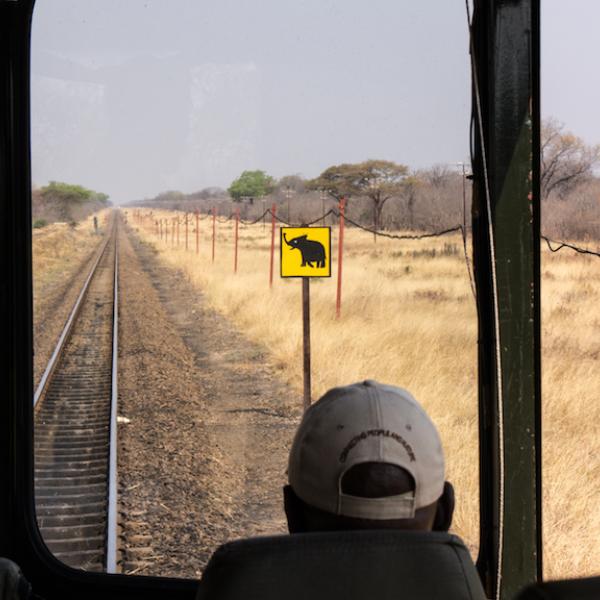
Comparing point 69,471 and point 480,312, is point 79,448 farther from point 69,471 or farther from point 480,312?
point 480,312

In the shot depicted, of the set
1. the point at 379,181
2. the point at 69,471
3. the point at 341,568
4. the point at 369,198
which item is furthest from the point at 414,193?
the point at 341,568

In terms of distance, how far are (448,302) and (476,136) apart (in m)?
4.73

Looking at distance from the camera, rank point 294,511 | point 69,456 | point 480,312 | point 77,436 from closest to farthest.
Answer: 1. point 294,511
2. point 480,312
3. point 69,456
4. point 77,436

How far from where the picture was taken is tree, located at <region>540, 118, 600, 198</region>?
11.5 ft

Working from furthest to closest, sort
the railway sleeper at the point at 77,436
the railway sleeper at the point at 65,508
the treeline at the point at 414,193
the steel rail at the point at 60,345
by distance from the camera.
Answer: the steel rail at the point at 60,345 → the railway sleeper at the point at 77,436 → the railway sleeper at the point at 65,508 → the treeline at the point at 414,193

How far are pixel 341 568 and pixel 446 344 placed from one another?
499 cm

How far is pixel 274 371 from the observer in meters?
7.98

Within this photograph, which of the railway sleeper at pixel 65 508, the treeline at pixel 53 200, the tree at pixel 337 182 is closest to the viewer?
the treeline at pixel 53 200

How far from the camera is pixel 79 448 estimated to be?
5562 millimetres

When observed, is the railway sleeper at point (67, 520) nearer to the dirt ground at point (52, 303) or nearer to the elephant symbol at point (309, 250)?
the elephant symbol at point (309, 250)

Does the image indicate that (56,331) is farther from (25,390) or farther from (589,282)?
(25,390)

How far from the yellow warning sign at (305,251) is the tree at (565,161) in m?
1.15

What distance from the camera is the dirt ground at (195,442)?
4.50m

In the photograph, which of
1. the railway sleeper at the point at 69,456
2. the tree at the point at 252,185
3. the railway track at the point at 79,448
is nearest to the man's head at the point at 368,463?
the railway track at the point at 79,448
